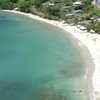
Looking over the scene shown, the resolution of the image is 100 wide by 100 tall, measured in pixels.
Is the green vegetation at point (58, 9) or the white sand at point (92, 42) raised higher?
the green vegetation at point (58, 9)

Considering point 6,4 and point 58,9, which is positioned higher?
point 58,9

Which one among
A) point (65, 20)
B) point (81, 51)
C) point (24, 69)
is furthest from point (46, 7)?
point (24, 69)

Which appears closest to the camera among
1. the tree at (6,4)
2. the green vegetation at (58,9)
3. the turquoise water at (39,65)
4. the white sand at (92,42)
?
the turquoise water at (39,65)

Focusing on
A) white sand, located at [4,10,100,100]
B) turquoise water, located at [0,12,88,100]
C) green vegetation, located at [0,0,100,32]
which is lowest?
turquoise water, located at [0,12,88,100]

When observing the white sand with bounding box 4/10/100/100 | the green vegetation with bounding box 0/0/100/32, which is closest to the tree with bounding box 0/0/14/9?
the green vegetation with bounding box 0/0/100/32

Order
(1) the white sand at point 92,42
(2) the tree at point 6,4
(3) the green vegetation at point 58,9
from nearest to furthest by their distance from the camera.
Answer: (1) the white sand at point 92,42
(3) the green vegetation at point 58,9
(2) the tree at point 6,4

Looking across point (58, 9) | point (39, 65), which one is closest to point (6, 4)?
point (58, 9)

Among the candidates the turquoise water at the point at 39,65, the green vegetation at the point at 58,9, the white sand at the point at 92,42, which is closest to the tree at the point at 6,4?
the green vegetation at the point at 58,9

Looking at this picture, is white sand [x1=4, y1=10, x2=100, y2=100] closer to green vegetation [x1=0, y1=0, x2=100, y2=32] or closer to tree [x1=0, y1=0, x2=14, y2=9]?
green vegetation [x1=0, y1=0, x2=100, y2=32]

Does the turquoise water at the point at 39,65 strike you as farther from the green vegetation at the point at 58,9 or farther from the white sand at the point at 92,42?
the green vegetation at the point at 58,9

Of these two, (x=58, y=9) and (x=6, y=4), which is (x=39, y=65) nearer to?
(x=58, y=9)
